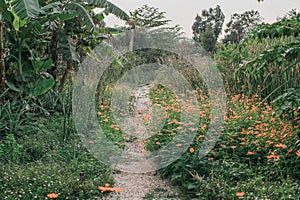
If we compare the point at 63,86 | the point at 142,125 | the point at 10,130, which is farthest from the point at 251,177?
the point at 63,86

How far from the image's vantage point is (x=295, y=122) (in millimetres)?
4016

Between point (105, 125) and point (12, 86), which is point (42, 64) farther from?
point (105, 125)

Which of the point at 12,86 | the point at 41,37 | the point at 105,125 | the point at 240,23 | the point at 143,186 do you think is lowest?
the point at 143,186

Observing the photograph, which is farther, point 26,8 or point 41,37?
point 41,37

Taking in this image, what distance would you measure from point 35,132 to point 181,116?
1.94 metres

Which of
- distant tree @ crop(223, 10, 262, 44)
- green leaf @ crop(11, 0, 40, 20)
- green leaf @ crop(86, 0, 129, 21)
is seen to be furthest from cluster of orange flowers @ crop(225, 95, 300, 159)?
distant tree @ crop(223, 10, 262, 44)

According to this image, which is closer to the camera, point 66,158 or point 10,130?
point 66,158

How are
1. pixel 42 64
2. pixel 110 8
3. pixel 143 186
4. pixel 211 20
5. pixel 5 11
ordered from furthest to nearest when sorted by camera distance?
pixel 211 20 < pixel 110 8 < pixel 42 64 < pixel 5 11 < pixel 143 186

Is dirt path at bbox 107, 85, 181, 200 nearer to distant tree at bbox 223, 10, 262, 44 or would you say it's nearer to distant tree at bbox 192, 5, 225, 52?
distant tree at bbox 223, 10, 262, 44

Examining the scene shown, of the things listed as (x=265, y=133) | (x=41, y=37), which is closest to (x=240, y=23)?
(x=41, y=37)

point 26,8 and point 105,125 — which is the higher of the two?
point 26,8

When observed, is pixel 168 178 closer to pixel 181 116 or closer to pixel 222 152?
pixel 222 152

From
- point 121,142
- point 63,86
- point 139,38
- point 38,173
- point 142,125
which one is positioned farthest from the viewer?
point 139,38

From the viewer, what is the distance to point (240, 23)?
1627 centimetres
